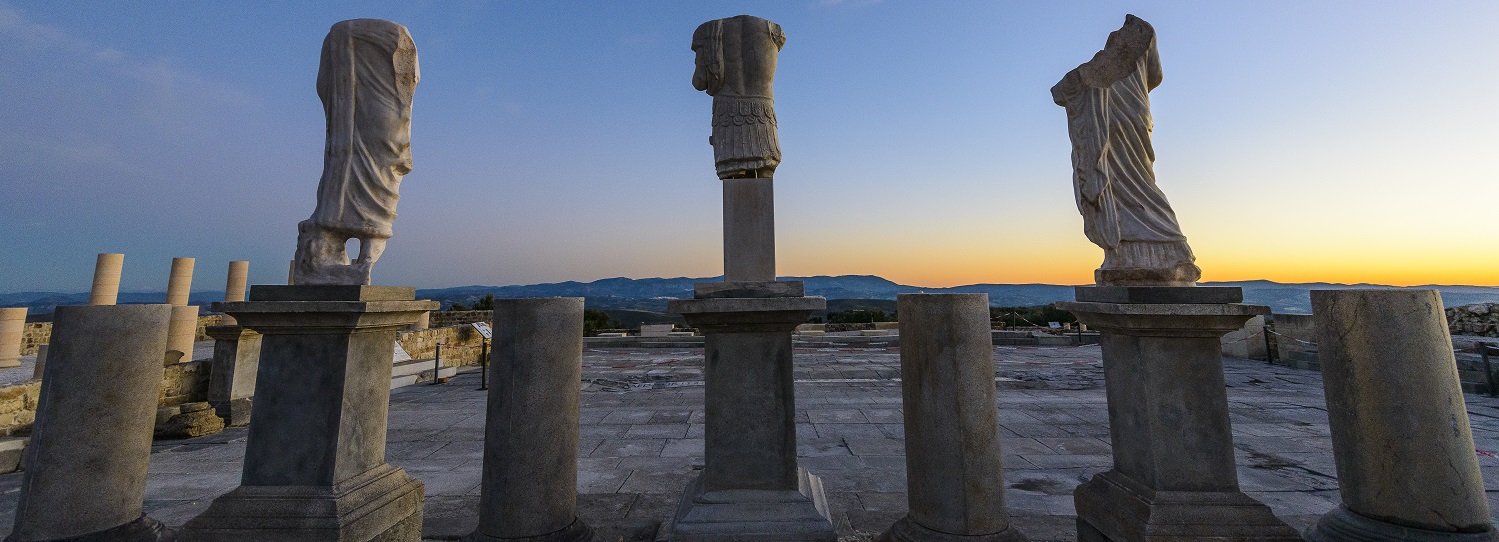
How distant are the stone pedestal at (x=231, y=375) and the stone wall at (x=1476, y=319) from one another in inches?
1018

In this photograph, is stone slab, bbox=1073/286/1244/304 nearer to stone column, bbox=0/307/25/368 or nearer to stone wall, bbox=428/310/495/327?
stone column, bbox=0/307/25/368

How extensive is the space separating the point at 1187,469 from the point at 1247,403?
705 centimetres

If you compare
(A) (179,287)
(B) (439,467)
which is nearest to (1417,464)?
(B) (439,467)

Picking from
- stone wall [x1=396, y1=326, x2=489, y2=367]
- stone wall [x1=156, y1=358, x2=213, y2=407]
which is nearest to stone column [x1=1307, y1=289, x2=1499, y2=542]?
stone wall [x1=156, y1=358, x2=213, y2=407]

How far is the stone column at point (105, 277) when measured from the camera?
44.5 ft

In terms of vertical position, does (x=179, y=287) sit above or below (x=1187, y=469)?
above

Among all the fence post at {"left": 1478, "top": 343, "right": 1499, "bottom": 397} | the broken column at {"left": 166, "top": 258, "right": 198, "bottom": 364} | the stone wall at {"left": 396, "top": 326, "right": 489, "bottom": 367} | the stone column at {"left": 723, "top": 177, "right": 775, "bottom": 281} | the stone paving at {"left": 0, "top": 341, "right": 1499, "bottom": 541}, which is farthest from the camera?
the stone wall at {"left": 396, "top": 326, "right": 489, "bottom": 367}

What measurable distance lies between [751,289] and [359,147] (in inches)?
90.9

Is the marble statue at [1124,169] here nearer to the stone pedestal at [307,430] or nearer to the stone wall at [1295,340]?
the stone pedestal at [307,430]

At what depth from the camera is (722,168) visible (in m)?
3.28

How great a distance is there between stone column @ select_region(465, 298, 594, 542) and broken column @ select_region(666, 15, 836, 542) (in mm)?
605

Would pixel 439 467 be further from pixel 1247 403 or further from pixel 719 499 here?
pixel 1247 403

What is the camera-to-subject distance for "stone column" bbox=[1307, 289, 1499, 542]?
2.23m

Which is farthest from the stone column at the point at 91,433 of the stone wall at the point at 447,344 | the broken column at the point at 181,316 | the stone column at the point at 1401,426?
the stone wall at the point at 447,344
